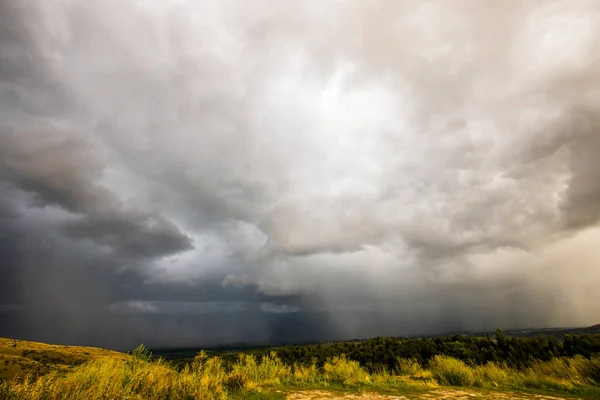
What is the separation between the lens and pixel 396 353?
82.7 ft

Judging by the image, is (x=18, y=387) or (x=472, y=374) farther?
(x=472, y=374)

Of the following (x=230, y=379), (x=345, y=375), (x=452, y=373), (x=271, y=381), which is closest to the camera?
(x=230, y=379)

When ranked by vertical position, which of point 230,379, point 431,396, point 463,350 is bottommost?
point 431,396

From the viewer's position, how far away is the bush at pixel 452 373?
16562 mm

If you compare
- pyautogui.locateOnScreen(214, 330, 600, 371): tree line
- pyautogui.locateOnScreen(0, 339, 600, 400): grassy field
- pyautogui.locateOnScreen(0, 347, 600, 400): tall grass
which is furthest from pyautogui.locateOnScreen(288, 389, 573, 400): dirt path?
pyautogui.locateOnScreen(214, 330, 600, 371): tree line

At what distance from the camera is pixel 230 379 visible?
1418 cm

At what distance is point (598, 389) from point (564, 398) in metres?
3.50

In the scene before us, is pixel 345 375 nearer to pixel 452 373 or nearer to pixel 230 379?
pixel 452 373

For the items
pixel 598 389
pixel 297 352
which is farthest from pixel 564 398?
pixel 297 352

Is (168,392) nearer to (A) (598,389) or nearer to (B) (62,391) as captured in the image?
(B) (62,391)

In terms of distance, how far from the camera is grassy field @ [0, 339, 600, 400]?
9.56 m

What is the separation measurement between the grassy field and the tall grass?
2 centimetres

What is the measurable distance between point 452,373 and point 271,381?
11.2m

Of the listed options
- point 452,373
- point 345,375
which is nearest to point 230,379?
point 345,375
